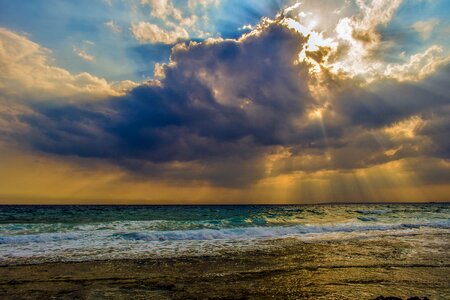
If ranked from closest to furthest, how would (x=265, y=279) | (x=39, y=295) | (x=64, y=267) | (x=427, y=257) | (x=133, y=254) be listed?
(x=39, y=295) → (x=265, y=279) → (x=64, y=267) → (x=427, y=257) → (x=133, y=254)

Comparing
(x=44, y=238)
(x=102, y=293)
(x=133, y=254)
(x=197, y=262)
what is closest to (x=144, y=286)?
(x=102, y=293)

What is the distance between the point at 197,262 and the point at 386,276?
256 inches

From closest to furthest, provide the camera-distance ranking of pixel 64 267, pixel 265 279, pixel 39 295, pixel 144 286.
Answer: pixel 39 295 → pixel 144 286 → pixel 265 279 → pixel 64 267

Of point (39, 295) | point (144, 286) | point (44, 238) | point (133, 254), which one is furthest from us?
point (44, 238)

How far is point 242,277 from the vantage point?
9.41m

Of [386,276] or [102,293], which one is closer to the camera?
[102,293]

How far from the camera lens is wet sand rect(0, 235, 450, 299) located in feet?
25.9

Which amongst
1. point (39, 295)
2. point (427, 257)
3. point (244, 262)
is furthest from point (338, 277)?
point (39, 295)

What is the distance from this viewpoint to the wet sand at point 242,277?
25.9 feet

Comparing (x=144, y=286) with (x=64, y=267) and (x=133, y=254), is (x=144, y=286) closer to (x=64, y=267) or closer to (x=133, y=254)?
(x=64, y=267)

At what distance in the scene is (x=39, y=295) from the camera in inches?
311

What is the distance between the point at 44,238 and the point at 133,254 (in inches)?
352

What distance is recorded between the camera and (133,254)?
13.8 meters

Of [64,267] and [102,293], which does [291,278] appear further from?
[64,267]
